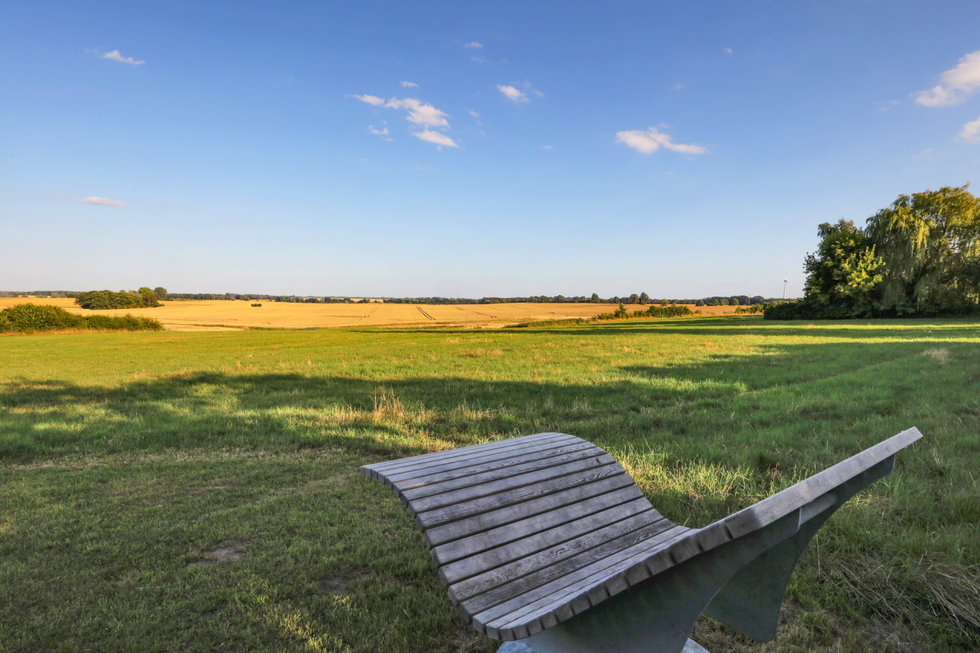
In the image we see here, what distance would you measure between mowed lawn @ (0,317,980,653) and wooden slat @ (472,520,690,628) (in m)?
0.69

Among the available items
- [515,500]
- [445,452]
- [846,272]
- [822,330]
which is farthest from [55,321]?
[846,272]

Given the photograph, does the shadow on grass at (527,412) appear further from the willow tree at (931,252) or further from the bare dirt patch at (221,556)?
the willow tree at (931,252)

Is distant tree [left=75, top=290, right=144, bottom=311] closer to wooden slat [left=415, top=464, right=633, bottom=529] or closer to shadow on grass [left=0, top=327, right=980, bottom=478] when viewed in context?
shadow on grass [left=0, top=327, right=980, bottom=478]

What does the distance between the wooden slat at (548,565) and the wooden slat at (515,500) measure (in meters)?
0.27

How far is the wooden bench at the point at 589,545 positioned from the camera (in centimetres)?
136

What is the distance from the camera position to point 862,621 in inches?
99.9

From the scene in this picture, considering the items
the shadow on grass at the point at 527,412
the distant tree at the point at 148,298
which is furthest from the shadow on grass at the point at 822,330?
the distant tree at the point at 148,298

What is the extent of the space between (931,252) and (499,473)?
51335mm

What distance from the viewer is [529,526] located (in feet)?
7.92

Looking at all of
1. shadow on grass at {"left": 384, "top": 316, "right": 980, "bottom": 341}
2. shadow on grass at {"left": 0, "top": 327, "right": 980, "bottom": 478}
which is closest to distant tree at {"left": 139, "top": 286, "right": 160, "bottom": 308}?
shadow on grass at {"left": 384, "top": 316, "right": 980, "bottom": 341}

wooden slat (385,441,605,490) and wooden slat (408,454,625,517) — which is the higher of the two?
wooden slat (385,441,605,490)

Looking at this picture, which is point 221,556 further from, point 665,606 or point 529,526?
point 665,606

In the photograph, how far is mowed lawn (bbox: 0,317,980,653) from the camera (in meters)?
2.65

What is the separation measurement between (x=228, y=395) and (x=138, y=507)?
7.06 metres
